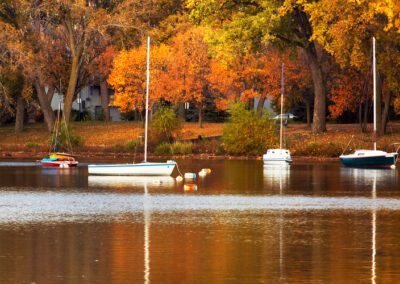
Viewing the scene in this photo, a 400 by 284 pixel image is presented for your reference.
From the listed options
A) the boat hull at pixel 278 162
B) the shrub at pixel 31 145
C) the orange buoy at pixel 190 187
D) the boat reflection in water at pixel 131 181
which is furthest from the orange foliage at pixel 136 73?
the orange buoy at pixel 190 187

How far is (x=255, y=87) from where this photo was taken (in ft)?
336

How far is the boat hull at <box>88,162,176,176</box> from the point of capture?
59781 millimetres

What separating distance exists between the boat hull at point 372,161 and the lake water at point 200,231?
1267 centimetres

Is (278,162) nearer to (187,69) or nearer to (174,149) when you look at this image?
(174,149)

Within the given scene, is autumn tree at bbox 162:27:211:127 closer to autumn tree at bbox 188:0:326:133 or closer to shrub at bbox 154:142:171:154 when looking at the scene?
autumn tree at bbox 188:0:326:133

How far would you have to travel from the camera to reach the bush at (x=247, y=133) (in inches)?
3209

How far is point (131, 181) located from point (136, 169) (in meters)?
3.23

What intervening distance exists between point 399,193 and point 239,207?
10407 mm

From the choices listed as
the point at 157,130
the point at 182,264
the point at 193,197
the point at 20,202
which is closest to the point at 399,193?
the point at 193,197

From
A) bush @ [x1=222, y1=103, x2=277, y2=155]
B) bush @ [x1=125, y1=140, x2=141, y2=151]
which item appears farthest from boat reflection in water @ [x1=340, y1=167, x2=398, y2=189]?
bush @ [x1=125, y1=140, x2=141, y2=151]

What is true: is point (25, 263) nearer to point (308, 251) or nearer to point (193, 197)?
point (308, 251)

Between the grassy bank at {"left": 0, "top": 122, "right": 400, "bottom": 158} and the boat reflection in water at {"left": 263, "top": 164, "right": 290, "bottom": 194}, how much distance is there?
964cm

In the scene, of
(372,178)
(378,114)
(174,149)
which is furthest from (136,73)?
(372,178)

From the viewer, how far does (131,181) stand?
5678cm
